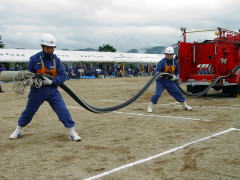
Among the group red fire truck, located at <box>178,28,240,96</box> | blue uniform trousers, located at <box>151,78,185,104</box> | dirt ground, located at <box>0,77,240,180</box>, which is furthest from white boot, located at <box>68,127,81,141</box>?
red fire truck, located at <box>178,28,240,96</box>

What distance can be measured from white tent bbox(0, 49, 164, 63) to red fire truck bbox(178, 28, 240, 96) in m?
18.7

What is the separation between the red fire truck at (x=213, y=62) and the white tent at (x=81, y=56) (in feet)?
61.4

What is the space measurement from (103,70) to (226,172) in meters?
34.3

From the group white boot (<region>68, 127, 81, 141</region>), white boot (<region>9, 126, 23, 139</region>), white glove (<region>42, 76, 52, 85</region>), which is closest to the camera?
white glove (<region>42, 76, 52, 85</region>)

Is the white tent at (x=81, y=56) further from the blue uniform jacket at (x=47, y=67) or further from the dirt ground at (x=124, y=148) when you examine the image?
the blue uniform jacket at (x=47, y=67)

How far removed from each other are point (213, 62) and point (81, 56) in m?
22.9

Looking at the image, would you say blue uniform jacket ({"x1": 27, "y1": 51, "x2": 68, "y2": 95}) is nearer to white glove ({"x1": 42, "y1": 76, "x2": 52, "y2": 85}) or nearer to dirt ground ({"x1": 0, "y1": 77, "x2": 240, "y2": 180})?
white glove ({"x1": 42, "y1": 76, "x2": 52, "y2": 85})

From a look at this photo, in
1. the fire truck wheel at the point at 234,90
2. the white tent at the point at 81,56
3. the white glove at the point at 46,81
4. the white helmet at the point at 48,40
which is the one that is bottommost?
the fire truck wheel at the point at 234,90

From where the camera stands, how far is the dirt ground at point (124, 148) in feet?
13.6

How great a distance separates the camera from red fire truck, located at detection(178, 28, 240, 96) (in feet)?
42.2

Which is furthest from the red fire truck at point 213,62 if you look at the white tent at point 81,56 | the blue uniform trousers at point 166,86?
the white tent at point 81,56

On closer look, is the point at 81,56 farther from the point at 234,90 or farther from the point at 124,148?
the point at 124,148

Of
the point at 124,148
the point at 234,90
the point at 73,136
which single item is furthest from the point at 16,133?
the point at 234,90

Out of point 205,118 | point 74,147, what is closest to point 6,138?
point 74,147
